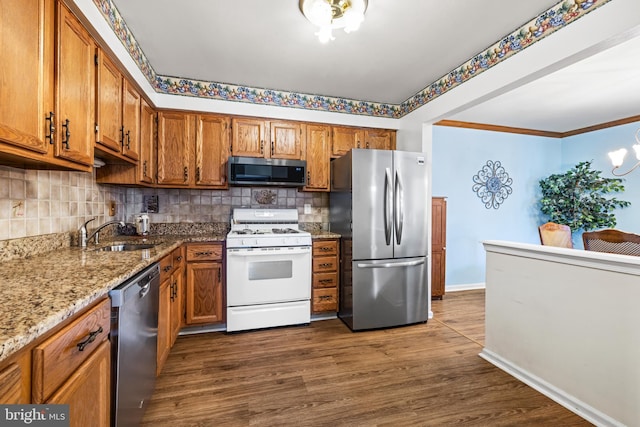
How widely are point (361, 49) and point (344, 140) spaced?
3.91 ft

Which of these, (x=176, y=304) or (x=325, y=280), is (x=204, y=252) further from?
(x=325, y=280)

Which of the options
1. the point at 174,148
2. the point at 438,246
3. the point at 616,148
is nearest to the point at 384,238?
the point at 438,246

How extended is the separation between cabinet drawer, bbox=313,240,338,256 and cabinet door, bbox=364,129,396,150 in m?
1.30

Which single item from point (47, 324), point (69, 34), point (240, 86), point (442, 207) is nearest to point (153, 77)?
point (240, 86)

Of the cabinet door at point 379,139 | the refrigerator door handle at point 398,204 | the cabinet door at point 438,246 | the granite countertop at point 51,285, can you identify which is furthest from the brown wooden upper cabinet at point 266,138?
the cabinet door at point 438,246

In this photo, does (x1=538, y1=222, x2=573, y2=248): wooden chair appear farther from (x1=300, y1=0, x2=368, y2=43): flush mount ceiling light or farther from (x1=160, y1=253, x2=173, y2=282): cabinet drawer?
(x1=160, y1=253, x2=173, y2=282): cabinet drawer

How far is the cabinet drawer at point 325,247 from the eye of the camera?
9.89 feet

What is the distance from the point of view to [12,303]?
83cm

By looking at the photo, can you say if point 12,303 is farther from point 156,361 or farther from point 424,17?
point 424,17

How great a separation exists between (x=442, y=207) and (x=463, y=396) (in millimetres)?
2389

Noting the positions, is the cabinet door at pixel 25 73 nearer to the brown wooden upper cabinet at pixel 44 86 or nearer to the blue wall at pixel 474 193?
the brown wooden upper cabinet at pixel 44 86

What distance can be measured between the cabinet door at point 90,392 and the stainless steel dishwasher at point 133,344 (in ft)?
0.16

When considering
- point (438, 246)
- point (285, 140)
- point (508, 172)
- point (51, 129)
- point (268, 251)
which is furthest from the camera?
point (508, 172)

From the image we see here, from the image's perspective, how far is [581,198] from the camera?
4211 millimetres
